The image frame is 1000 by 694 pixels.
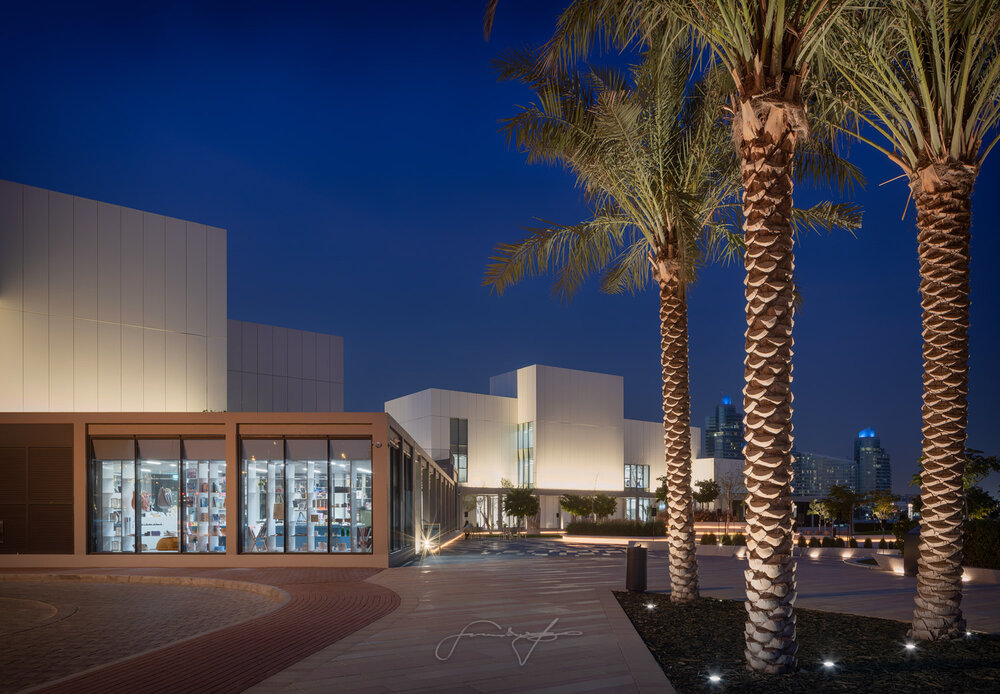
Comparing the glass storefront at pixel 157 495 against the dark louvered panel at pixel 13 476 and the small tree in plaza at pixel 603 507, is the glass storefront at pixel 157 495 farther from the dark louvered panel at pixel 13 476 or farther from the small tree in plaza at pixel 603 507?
the small tree in plaza at pixel 603 507

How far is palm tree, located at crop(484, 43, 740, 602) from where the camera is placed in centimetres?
1270

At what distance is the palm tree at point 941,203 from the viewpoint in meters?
9.16

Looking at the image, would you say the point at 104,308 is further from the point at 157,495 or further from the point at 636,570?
the point at 636,570

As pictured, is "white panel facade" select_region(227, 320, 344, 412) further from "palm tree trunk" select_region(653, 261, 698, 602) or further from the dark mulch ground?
the dark mulch ground

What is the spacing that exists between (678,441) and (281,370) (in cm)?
3314

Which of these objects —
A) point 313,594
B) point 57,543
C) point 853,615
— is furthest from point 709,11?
point 57,543

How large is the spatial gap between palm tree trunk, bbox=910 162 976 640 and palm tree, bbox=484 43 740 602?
339 centimetres

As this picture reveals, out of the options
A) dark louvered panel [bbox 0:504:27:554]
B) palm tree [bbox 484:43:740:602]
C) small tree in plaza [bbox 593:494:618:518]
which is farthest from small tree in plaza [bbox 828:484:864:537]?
dark louvered panel [bbox 0:504:27:554]

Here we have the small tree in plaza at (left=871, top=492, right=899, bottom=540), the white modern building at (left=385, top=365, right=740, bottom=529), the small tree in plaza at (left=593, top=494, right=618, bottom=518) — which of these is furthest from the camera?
the white modern building at (left=385, top=365, right=740, bottom=529)

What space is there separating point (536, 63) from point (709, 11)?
4.67m

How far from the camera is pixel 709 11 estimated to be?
29.5ft

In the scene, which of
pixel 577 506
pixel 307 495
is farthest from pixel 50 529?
pixel 577 506

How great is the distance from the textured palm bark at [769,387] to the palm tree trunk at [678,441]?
14.3ft

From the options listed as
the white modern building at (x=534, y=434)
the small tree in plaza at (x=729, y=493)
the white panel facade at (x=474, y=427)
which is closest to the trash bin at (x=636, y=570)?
the small tree in plaza at (x=729, y=493)
